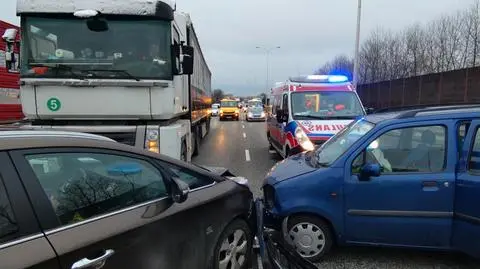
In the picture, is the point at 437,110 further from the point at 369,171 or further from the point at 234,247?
the point at 234,247

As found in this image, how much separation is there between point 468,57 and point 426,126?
1502 inches

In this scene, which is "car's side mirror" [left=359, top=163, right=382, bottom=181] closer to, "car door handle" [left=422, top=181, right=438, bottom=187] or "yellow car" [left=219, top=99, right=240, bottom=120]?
"car door handle" [left=422, top=181, right=438, bottom=187]

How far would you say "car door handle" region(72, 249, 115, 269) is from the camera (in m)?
2.20

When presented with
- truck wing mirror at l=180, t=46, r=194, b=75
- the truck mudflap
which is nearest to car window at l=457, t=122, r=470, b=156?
the truck mudflap

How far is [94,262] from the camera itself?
7.47ft

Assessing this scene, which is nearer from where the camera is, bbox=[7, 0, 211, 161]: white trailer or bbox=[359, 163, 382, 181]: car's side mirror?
bbox=[359, 163, 382, 181]: car's side mirror

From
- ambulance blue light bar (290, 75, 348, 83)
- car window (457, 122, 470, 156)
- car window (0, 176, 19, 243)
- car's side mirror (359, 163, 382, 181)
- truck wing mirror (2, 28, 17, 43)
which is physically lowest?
car's side mirror (359, 163, 382, 181)

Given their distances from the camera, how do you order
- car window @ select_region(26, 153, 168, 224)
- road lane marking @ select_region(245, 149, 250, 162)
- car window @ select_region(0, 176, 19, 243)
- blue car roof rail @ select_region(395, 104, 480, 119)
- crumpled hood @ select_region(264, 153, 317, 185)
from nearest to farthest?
car window @ select_region(0, 176, 19, 243) < car window @ select_region(26, 153, 168, 224) < blue car roof rail @ select_region(395, 104, 480, 119) < crumpled hood @ select_region(264, 153, 317, 185) < road lane marking @ select_region(245, 149, 250, 162)

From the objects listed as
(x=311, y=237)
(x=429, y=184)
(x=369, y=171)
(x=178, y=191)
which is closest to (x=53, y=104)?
(x=178, y=191)

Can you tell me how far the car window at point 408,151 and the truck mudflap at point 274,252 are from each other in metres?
1.11

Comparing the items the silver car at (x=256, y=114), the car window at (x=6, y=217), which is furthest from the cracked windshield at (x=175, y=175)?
the silver car at (x=256, y=114)

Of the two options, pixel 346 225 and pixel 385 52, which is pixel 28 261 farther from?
pixel 385 52

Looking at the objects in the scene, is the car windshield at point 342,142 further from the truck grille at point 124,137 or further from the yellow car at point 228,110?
the yellow car at point 228,110

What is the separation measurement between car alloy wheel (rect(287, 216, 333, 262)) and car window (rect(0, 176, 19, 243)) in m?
3.08
